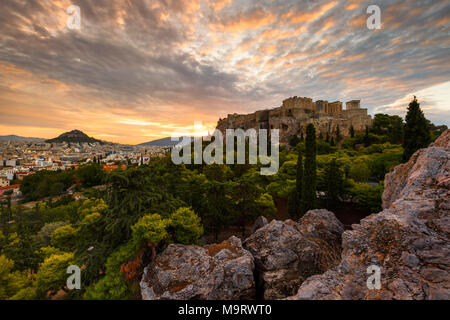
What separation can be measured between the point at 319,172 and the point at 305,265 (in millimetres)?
14510

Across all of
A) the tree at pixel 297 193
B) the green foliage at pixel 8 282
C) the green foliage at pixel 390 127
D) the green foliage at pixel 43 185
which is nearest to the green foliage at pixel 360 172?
the tree at pixel 297 193

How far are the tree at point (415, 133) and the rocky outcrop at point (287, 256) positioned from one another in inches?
489

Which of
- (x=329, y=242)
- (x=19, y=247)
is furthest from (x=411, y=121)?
(x=19, y=247)

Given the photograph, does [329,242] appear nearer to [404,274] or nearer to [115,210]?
[404,274]

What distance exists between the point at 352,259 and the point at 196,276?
5591 mm

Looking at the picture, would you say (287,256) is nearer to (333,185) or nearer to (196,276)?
(196,276)

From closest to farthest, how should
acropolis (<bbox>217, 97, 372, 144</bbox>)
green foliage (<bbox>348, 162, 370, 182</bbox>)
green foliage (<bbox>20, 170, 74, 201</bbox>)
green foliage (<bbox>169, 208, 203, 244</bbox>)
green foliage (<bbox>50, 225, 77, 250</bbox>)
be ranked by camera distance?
1. green foliage (<bbox>169, 208, 203, 244</bbox>)
2. green foliage (<bbox>50, 225, 77, 250</bbox>)
3. green foliage (<bbox>348, 162, 370, 182</bbox>)
4. green foliage (<bbox>20, 170, 74, 201</bbox>)
5. acropolis (<bbox>217, 97, 372, 144</bbox>)

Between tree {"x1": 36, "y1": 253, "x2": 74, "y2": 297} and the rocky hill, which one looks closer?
the rocky hill

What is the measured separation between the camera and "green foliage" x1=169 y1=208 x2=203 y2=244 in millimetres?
8531

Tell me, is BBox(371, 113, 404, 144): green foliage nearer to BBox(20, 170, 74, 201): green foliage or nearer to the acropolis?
the acropolis

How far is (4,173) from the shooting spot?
5534 cm

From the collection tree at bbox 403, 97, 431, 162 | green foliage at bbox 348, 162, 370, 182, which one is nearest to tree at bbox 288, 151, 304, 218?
tree at bbox 403, 97, 431, 162

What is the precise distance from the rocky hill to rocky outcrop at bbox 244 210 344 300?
44 mm
